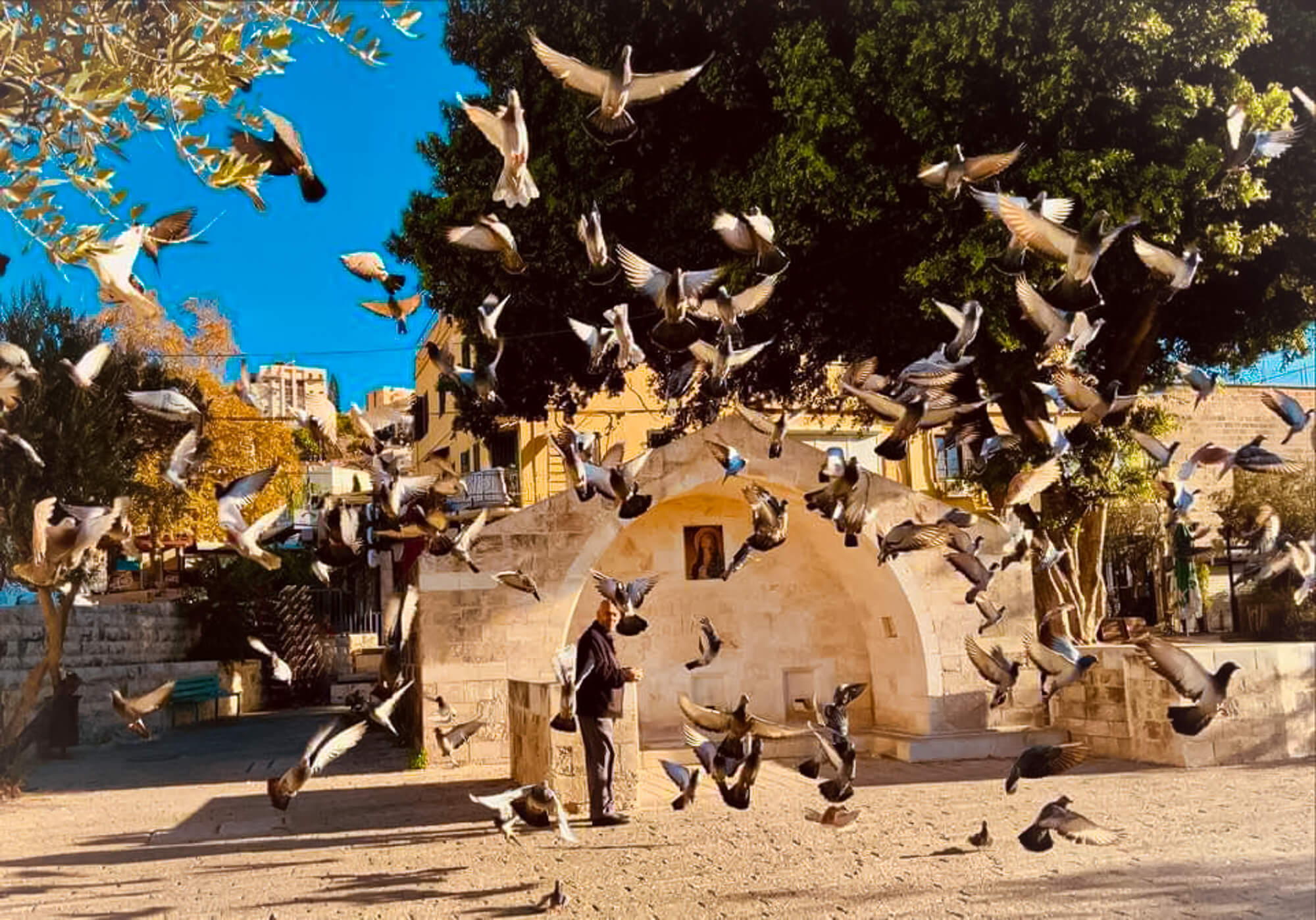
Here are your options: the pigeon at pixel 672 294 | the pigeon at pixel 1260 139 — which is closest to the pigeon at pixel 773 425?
the pigeon at pixel 672 294

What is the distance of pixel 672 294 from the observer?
6609mm

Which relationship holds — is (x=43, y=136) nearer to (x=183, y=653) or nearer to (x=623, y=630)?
(x=623, y=630)

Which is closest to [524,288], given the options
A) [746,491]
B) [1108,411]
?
[746,491]

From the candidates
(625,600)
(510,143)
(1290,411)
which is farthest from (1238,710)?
(510,143)

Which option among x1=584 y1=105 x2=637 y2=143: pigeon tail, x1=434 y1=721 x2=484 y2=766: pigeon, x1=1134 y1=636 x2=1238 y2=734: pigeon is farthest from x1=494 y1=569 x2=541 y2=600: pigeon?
x1=1134 y1=636 x2=1238 y2=734: pigeon

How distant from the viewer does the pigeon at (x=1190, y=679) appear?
23.0 feet

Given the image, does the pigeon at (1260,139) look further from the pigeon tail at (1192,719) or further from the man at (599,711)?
the man at (599,711)

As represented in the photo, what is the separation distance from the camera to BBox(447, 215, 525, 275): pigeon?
6180 mm

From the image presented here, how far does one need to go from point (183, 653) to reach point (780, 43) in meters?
17.4

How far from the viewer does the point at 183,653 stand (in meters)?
22.7

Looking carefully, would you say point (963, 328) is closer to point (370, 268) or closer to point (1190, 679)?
point (1190, 679)

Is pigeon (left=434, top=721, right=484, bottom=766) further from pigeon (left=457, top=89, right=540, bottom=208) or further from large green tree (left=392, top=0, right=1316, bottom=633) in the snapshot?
pigeon (left=457, top=89, right=540, bottom=208)

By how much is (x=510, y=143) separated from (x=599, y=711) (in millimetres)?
4793

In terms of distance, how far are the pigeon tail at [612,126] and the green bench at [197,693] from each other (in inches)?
621
